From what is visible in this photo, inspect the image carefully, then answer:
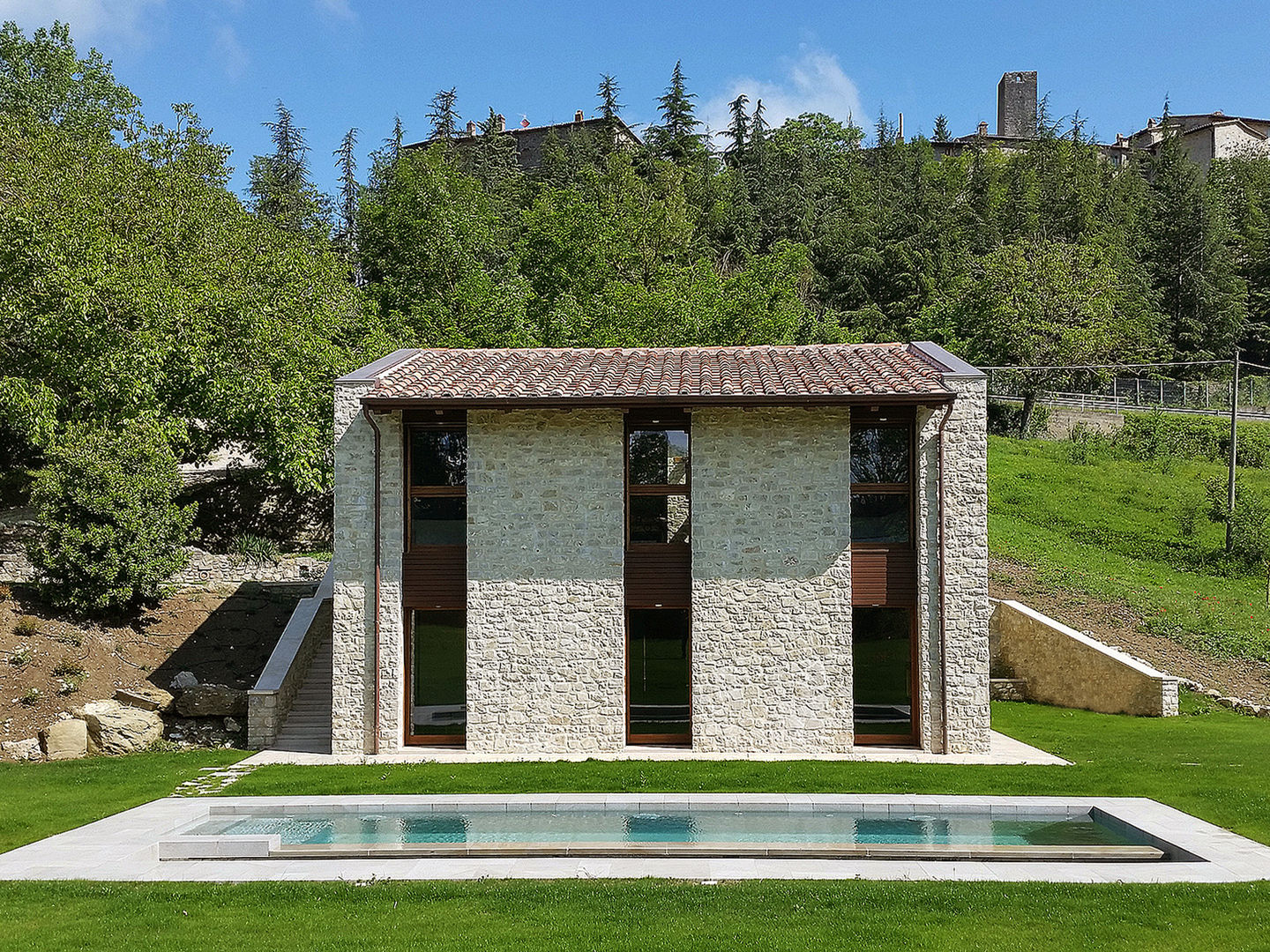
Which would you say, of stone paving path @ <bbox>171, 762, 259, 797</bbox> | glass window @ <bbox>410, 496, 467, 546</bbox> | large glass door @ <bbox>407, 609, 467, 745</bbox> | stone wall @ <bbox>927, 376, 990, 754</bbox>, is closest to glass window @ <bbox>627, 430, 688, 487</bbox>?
glass window @ <bbox>410, 496, 467, 546</bbox>

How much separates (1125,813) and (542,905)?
22.6 ft

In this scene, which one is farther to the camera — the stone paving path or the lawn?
the stone paving path

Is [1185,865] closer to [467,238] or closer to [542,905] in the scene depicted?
[542,905]

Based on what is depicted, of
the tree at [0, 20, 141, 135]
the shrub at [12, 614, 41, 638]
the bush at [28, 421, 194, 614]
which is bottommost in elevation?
the shrub at [12, 614, 41, 638]

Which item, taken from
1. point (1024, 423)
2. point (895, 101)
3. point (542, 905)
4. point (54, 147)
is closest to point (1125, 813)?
point (542, 905)

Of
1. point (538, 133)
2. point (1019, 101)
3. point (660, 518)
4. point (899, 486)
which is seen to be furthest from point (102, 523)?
point (1019, 101)

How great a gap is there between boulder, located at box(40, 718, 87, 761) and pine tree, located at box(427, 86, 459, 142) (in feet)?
200

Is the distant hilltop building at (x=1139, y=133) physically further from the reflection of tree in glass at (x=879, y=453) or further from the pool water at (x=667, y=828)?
the pool water at (x=667, y=828)

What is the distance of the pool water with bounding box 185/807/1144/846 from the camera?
426 inches

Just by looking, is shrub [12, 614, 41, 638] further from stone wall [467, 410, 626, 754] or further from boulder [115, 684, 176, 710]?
stone wall [467, 410, 626, 754]

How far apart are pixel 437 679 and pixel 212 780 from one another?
3640mm

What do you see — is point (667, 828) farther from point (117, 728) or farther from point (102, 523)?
point (102, 523)

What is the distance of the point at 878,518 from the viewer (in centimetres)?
1597

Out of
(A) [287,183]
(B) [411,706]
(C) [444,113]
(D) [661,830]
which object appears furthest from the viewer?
(C) [444,113]
